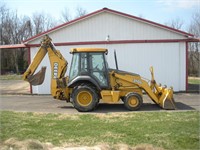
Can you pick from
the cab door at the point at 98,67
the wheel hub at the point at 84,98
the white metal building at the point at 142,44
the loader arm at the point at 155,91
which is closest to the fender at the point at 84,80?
the cab door at the point at 98,67

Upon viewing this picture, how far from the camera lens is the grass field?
6559 mm

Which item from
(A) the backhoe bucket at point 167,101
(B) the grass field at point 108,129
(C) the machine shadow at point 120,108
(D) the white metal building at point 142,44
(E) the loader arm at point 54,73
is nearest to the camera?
(B) the grass field at point 108,129

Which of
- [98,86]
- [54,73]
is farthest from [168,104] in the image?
[54,73]

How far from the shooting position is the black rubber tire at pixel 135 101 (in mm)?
11164

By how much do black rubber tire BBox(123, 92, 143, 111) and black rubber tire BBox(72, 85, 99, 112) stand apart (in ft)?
3.68

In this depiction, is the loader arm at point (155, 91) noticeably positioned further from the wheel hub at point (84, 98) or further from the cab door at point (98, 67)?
the wheel hub at point (84, 98)

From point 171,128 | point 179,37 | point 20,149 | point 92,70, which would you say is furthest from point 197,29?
point 20,149

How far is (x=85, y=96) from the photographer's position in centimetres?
1118

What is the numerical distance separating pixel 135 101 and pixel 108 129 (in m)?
3.77

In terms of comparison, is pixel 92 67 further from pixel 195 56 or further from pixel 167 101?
pixel 195 56

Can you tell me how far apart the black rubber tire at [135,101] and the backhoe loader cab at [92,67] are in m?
0.90

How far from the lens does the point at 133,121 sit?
28.5ft

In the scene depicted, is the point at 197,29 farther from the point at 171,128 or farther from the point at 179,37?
the point at 171,128

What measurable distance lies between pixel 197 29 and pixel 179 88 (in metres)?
22.4
